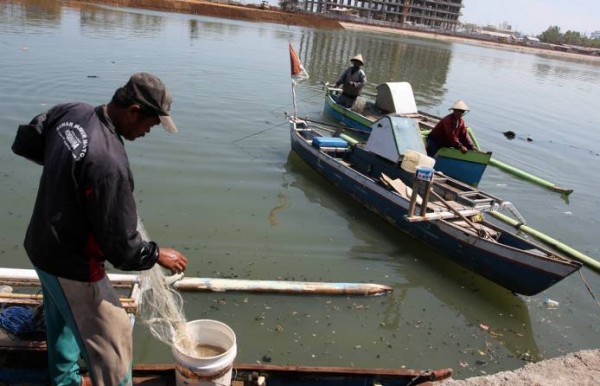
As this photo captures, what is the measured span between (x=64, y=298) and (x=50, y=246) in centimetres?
41

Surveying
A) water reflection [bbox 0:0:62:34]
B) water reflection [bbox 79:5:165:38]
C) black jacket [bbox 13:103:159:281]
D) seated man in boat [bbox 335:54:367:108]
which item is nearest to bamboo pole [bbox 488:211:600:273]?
seated man in boat [bbox 335:54:367:108]

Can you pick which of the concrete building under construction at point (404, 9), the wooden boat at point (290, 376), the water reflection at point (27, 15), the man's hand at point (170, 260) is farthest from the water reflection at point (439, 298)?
the concrete building under construction at point (404, 9)

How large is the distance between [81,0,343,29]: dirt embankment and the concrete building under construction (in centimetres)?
3897

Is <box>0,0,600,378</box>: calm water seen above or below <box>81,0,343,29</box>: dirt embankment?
below

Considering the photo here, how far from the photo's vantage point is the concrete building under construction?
118m

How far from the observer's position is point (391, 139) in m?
10.2

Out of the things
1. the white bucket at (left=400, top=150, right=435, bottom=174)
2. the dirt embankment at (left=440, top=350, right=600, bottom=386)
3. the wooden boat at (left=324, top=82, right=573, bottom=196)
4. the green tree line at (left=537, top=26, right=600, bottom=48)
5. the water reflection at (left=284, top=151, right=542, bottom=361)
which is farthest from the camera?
the green tree line at (left=537, top=26, right=600, bottom=48)

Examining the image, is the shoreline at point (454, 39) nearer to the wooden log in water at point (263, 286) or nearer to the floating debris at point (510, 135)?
the floating debris at point (510, 135)

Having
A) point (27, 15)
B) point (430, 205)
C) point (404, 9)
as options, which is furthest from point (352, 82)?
point (404, 9)

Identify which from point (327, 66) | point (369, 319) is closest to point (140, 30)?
point (327, 66)

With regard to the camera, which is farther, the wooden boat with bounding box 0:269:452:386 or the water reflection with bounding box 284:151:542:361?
the water reflection with bounding box 284:151:542:361

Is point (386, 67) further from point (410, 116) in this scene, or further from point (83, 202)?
point (83, 202)

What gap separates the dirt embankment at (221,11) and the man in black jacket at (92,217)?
62.0m

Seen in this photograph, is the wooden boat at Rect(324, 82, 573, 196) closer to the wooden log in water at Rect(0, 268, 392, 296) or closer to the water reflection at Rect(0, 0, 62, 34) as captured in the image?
the wooden log in water at Rect(0, 268, 392, 296)
